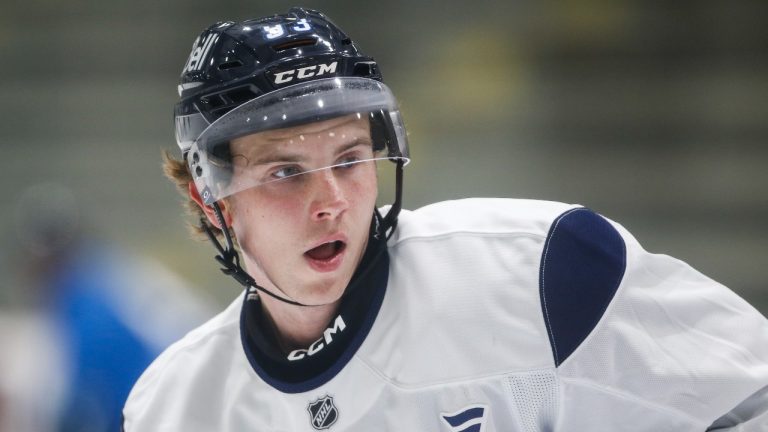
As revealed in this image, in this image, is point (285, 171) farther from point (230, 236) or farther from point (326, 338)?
point (326, 338)

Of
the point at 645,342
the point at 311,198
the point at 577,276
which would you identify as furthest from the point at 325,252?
the point at 645,342

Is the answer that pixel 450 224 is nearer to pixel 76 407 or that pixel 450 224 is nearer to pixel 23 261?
pixel 76 407

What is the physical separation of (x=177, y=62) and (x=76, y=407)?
213 centimetres

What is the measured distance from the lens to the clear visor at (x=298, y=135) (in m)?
1.43

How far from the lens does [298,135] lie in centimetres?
144

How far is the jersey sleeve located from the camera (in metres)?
1.33

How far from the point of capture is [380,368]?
1.48 meters

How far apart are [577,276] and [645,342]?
5.4 inches

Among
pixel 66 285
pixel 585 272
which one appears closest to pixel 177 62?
pixel 66 285

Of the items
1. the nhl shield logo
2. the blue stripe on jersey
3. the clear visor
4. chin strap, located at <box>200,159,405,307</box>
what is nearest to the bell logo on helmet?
the clear visor

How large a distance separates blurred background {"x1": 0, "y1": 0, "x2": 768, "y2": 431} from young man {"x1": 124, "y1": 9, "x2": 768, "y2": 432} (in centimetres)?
155

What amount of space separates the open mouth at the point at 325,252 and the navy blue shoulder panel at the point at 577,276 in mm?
332

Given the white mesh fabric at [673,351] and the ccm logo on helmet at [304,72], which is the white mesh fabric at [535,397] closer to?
the white mesh fabric at [673,351]

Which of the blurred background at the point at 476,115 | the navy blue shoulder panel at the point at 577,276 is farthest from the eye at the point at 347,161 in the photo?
the blurred background at the point at 476,115
